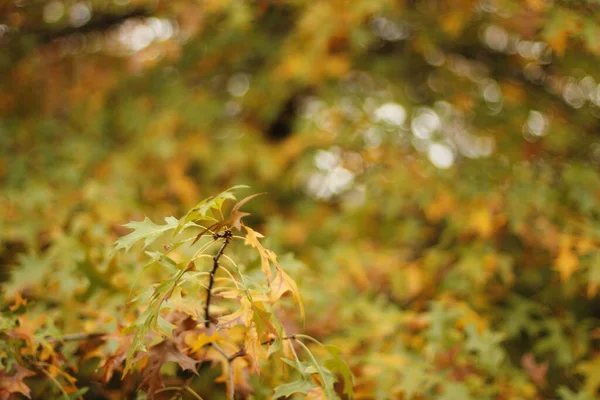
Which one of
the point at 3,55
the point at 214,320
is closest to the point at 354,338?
the point at 214,320

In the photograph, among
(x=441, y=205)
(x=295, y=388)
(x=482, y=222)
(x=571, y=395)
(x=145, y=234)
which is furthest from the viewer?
(x=441, y=205)

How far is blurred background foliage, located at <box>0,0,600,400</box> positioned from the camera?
233 cm

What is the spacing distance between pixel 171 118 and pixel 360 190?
142cm

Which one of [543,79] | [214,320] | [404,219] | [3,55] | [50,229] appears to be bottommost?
[404,219]

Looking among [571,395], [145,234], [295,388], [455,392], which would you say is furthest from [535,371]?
[145,234]

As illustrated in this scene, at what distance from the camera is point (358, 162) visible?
3408 mm

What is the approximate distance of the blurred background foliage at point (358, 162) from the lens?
2332 mm

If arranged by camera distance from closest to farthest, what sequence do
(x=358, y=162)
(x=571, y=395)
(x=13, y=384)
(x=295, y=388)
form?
1. (x=295, y=388)
2. (x=13, y=384)
3. (x=571, y=395)
4. (x=358, y=162)

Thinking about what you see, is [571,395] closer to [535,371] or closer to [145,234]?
[535,371]

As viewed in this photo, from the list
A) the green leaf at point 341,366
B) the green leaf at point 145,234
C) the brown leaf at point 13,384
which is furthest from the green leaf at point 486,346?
the brown leaf at point 13,384

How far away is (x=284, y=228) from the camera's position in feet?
11.8

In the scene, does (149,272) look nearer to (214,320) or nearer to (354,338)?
(214,320)

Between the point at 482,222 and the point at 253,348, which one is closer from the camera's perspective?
the point at 253,348

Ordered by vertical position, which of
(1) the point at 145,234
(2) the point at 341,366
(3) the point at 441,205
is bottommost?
(3) the point at 441,205
